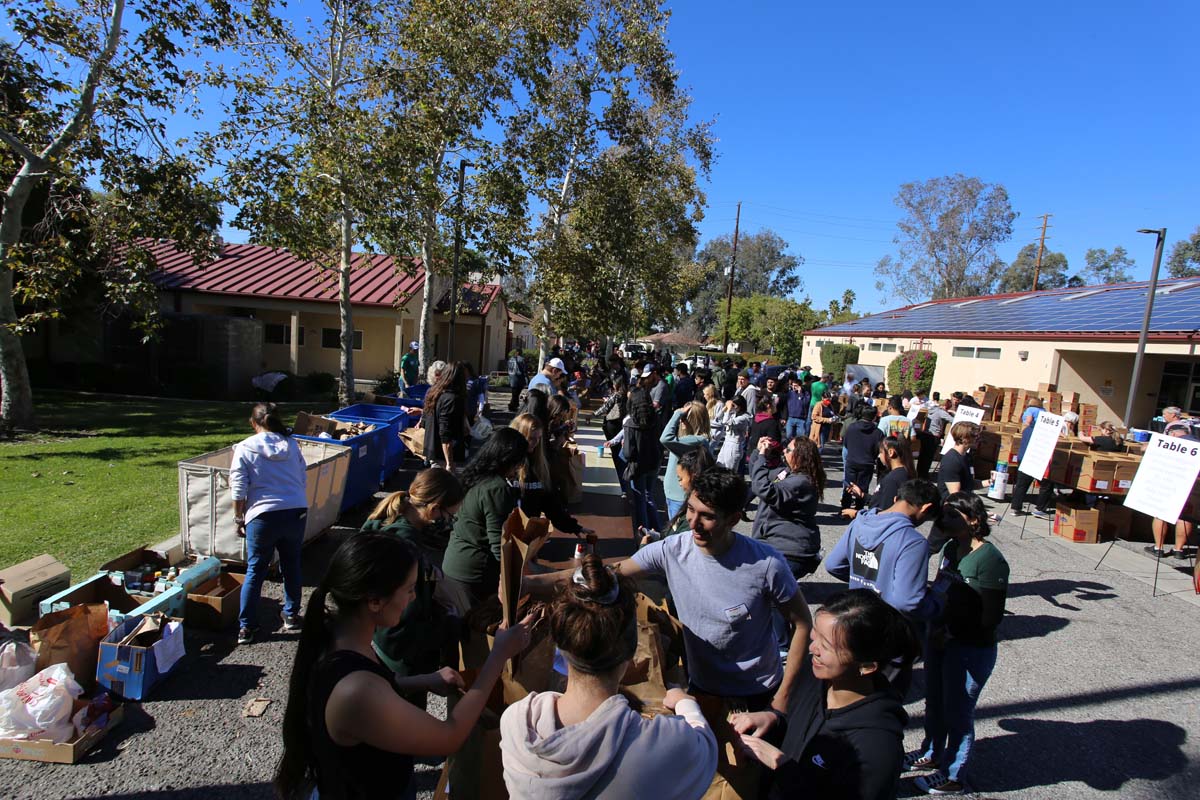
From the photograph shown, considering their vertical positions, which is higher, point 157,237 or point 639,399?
point 157,237

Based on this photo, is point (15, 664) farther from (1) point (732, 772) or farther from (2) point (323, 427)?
(2) point (323, 427)

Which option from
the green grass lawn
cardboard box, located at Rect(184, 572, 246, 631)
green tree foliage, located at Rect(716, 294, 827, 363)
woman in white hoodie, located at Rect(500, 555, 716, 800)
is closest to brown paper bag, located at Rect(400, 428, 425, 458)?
the green grass lawn

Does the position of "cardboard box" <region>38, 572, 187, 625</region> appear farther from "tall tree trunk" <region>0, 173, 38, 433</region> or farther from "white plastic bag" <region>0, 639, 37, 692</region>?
"tall tree trunk" <region>0, 173, 38, 433</region>

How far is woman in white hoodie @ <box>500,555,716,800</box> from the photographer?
1445 millimetres

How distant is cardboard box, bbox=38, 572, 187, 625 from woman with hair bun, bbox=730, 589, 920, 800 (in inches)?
164

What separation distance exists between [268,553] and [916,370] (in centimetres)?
2366

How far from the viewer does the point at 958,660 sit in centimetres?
336

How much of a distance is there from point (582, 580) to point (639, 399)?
482 centimetres

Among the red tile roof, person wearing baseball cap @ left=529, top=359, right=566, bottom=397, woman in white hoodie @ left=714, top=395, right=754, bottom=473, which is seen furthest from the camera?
the red tile roof

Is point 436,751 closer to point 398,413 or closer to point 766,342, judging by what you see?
point 398,413

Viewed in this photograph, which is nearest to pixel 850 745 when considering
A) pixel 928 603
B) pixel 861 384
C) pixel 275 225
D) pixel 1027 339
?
pixel 928 603

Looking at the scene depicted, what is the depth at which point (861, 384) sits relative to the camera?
15.9 meters

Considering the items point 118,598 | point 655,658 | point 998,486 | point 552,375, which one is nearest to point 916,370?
point 998,486

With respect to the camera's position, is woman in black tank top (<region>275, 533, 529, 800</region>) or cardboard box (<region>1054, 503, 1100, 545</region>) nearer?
woman in black tank top (<region>275, 533, 529, 800</region>)
